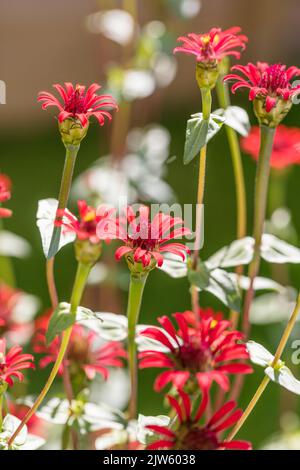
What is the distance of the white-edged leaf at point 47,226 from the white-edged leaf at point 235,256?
4.3 inches

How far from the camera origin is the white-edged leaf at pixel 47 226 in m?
0.41

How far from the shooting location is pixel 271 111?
43cm

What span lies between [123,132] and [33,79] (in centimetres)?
124

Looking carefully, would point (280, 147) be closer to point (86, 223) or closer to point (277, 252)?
point (277, 252)

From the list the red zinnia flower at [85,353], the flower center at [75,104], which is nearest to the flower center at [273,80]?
the flower center at [75,104]

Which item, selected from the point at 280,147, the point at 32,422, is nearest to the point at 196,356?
the point at 32,422

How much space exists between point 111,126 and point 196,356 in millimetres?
574

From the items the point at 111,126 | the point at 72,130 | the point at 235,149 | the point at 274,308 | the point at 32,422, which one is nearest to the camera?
the point at 72,130

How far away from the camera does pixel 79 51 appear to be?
2.13 meters

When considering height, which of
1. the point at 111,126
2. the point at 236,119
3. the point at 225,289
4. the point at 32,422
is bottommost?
the point at 32,422

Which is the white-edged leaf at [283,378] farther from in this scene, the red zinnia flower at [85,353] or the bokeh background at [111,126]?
the bokeh background at [111,126]

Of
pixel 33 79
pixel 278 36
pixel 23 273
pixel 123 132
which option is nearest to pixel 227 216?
pixel 23 273

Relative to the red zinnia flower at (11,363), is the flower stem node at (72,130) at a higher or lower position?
higher
